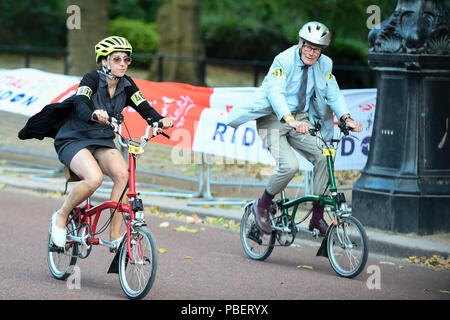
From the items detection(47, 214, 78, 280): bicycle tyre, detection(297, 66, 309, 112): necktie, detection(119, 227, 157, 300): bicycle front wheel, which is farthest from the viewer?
detection(297, 66, 309, 112): necktie

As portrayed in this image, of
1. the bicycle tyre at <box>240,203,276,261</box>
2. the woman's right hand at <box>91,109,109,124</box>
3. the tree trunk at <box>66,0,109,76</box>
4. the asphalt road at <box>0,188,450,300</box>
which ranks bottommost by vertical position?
the asphalt road at <box>0,188,450,300</box>

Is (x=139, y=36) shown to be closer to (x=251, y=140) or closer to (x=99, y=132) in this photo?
(x=251, y=140)

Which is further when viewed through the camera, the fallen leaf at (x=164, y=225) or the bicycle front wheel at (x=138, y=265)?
the fallen leaf at (x=164, y=225)

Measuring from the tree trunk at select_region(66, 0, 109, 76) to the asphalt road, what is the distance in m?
9.51

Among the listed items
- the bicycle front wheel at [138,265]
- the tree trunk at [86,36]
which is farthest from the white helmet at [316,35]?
the tree trunk at [86,36]

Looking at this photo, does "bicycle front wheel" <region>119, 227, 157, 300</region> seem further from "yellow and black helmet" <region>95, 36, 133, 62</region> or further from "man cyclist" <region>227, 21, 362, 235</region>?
"man cyclist" <region>227, 21, 362, 235</region>

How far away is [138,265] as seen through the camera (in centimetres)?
623

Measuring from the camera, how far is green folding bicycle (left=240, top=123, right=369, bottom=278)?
7.14m

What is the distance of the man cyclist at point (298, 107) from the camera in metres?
7.48

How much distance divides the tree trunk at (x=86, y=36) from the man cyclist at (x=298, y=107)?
11.3m

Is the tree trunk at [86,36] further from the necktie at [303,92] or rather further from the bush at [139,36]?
the bush at [139,36]

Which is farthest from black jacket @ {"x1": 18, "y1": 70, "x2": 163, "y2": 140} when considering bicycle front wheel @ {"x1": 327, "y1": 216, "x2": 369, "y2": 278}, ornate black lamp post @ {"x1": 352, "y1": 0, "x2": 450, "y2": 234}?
ornate black lamp post @ {"x1": 352, "y1": 0, "x2": 450, "y2": 234}

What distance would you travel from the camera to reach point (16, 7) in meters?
35.0

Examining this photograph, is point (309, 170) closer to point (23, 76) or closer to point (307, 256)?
point (307, 256)
